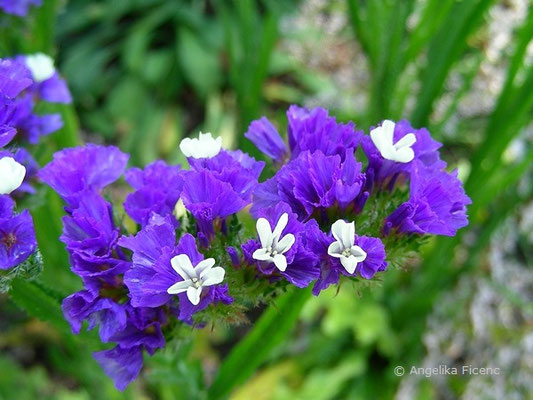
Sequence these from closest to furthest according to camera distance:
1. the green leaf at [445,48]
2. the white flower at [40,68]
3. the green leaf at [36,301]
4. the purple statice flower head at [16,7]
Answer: the green leaf at [36,301]
the white flower at [40,68]
the purple statice flower head at [16,7]
the green leaf at [445,48]

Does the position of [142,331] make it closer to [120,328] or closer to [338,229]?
[120,328]

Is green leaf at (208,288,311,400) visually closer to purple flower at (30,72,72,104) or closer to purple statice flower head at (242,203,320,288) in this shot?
purple statice flower head at (242,203,320,288)

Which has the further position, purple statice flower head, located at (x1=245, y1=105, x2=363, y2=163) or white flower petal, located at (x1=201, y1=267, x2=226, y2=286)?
purple statice flower head, located at (x1=245, y1=105, x2=363, y2=163)

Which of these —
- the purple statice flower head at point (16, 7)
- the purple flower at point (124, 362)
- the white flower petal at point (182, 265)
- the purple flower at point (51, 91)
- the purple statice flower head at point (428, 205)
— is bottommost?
the purple flower at point (124, 362)

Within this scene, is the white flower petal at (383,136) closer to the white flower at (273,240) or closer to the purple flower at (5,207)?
the white flower at (273,240)

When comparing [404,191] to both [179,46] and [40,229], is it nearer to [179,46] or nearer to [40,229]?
[40,229]

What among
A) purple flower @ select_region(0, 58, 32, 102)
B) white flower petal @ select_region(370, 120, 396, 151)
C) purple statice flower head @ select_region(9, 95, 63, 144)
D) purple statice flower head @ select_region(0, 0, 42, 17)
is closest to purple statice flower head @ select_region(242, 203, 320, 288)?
white flower petal @ select_region(370, 120, 396, 151)

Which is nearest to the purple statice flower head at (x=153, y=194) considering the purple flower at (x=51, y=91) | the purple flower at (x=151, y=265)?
the purple flower at (x=151, y=265)
